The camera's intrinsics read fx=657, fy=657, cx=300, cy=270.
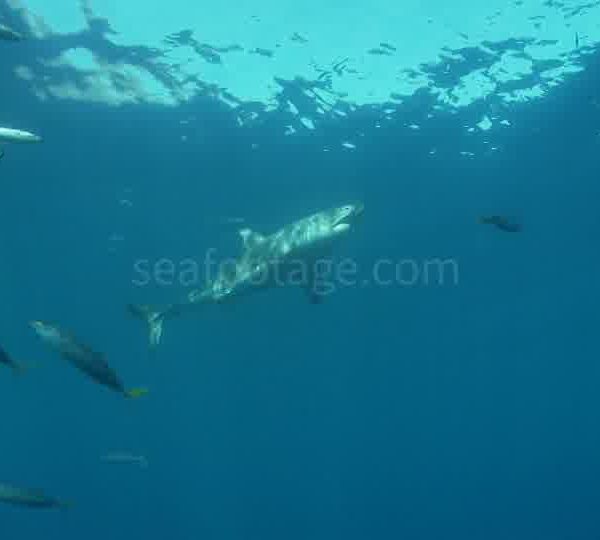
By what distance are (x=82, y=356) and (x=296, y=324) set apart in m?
39.7

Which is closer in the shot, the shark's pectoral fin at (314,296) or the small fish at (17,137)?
the small fish at (17,137)

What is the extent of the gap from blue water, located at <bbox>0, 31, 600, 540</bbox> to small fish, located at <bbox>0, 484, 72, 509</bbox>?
46.8ft

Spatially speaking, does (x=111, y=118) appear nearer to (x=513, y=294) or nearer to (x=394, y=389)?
(x=513, y=294)

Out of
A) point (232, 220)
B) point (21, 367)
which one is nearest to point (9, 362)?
point (21, 367)

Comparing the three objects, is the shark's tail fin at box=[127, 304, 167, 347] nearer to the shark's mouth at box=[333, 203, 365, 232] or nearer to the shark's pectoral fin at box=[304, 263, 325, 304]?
the shark's pectoral fin at box=[304, 263, 325, 304]

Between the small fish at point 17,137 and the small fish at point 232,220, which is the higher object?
the small fish at point 232,220

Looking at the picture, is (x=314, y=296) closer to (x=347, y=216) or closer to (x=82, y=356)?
(x=347, y=216)

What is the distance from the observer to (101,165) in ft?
78.9

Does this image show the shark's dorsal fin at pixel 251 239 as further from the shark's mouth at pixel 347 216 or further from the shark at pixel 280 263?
the shark's mouth at pixel 347 216

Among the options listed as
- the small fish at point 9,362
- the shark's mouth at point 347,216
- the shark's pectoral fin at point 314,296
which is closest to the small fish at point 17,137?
the small fish at point 9,362

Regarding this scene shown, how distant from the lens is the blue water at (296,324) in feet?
77.0

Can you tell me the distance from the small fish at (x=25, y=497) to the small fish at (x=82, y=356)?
274 cm

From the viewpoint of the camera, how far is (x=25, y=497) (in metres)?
7.73

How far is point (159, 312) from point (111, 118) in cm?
808
